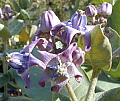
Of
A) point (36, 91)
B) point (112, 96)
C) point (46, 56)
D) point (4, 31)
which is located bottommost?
point (36, 91)

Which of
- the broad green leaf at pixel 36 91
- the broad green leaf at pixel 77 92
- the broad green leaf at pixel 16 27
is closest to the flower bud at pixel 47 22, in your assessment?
the broad green leaf at pixel 77 92

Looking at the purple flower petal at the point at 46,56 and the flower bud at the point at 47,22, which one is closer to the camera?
the purple flower petal at the point at 46,56

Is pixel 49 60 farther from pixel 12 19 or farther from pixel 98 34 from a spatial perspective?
pixel 12 19

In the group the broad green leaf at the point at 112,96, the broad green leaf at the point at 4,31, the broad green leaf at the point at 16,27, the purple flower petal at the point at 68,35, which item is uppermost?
the purple flower petal at the point at 68,35

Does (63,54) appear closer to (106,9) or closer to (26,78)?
(26,78)

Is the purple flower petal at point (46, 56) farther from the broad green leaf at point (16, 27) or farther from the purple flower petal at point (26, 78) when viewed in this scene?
the broad green leaf at point (16, 27)

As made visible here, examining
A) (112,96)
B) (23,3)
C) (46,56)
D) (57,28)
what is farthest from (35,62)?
(23,3)

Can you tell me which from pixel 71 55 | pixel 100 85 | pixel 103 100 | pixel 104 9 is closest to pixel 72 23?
pixel 71 55
